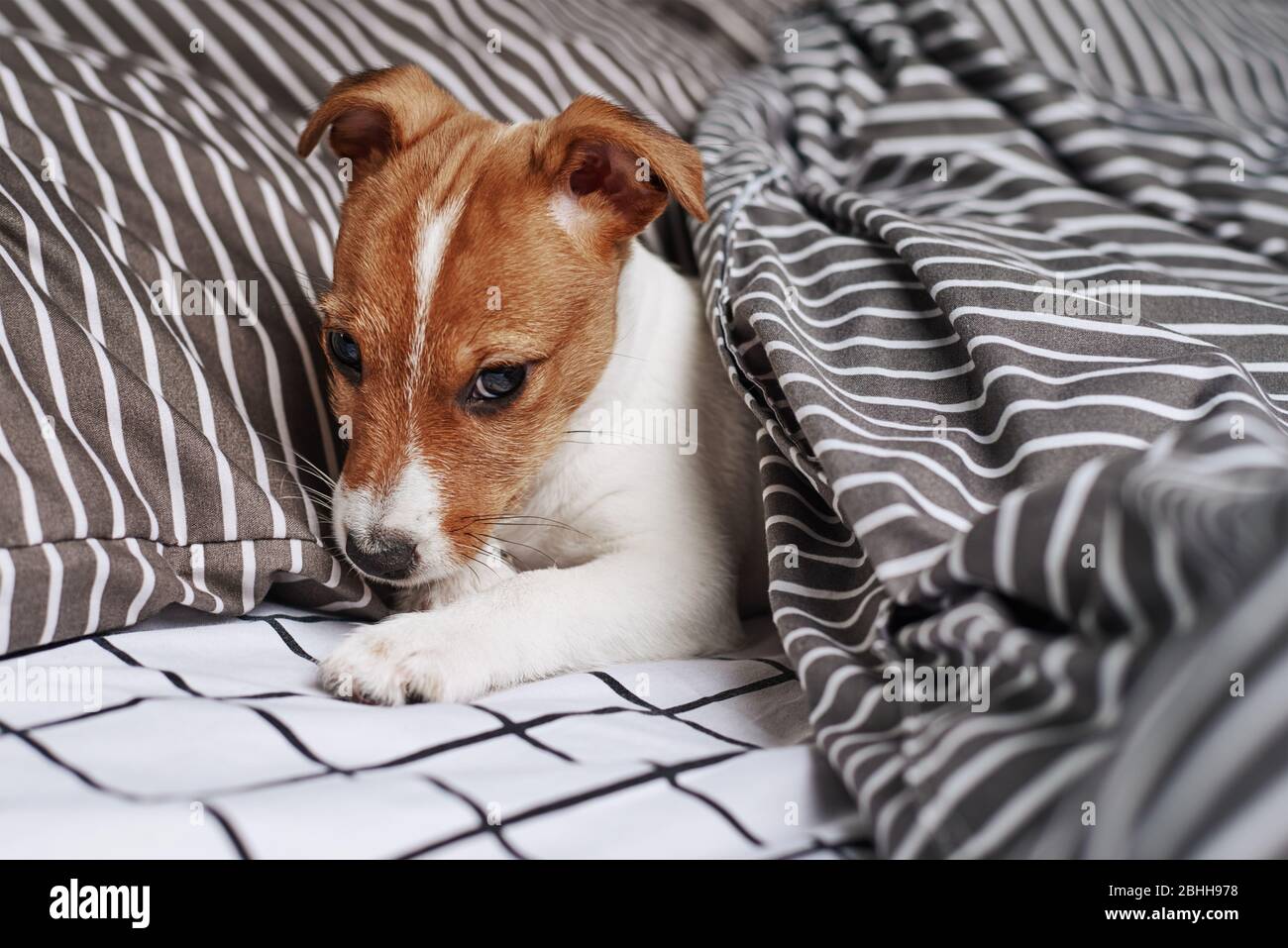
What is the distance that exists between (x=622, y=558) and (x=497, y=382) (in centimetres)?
37

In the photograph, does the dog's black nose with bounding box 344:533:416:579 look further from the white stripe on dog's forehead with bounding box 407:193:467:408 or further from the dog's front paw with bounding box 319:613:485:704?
the white stripe on dog's forehead with bounding box 407:193:467:408

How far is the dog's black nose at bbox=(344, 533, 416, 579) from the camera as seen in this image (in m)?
1.62

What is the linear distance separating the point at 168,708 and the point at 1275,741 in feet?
3.87

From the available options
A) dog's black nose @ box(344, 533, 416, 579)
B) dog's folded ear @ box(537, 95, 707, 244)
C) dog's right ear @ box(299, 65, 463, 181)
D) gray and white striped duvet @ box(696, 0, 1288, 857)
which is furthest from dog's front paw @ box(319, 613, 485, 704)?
dog's right ear @ box(299, 65, 463, 181)

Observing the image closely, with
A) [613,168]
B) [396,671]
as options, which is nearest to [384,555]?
[396,671]

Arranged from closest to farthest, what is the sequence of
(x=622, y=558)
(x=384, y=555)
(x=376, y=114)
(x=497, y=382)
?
1. (x=384, y=555)
2. (x=497, y=382)
3. (x=622, y=558)
4. (x=376, y=114)

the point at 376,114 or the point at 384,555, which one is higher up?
the point at 376,114

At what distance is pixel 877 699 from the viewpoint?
4.19 feet

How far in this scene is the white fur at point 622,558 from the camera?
1.57m

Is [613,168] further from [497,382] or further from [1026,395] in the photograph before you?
[1026,395]

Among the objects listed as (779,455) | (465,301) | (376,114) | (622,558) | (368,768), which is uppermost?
(376,114)

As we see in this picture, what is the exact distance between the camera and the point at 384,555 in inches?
64.1
